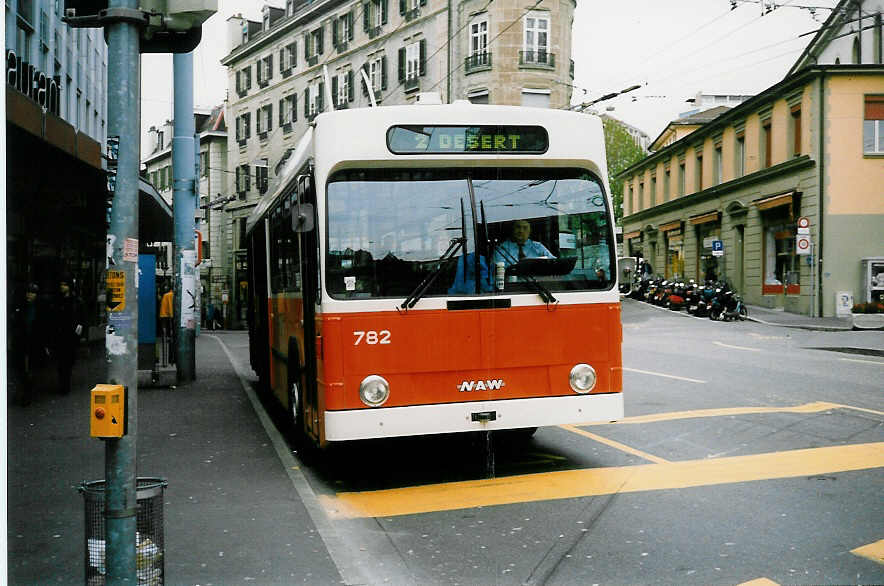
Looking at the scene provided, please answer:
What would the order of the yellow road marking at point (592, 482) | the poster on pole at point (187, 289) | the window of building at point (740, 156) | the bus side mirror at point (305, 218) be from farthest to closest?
the window of building at point (740, 156), the poster on pole at point (187, 289), the bus side mirror at point (305, 218), the yellow road marking at point (592, 482)

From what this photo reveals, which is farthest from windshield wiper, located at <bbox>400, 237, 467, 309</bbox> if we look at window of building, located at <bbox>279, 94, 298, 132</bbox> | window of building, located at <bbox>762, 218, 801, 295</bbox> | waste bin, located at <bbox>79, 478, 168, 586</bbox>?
window of building, located at <bbox>279, 94, 298, 132</bbox>

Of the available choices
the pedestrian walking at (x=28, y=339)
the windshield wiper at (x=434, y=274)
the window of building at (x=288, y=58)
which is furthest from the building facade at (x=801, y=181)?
the window of building at (x=288, y=58)

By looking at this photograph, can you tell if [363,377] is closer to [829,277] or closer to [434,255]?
[434,255]

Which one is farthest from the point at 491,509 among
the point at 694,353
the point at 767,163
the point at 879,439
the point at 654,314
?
the point at 767,163

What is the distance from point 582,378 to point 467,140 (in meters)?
2.08

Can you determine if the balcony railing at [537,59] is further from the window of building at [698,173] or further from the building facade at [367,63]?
the window of building at [698,173]

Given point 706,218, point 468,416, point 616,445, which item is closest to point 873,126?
point 706,218

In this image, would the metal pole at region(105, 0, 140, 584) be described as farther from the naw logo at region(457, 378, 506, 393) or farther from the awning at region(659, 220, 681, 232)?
the awning at region(659, 220, 681, 232)

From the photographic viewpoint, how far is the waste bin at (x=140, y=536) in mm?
4402

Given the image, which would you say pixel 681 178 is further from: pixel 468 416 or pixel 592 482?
pixel 468 416

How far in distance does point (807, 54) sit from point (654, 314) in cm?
1845

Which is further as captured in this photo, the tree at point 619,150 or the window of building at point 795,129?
the tree at point 619,150

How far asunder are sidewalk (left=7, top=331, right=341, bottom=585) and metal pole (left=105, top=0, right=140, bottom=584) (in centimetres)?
83

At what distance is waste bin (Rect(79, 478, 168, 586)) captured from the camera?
4402 mm
